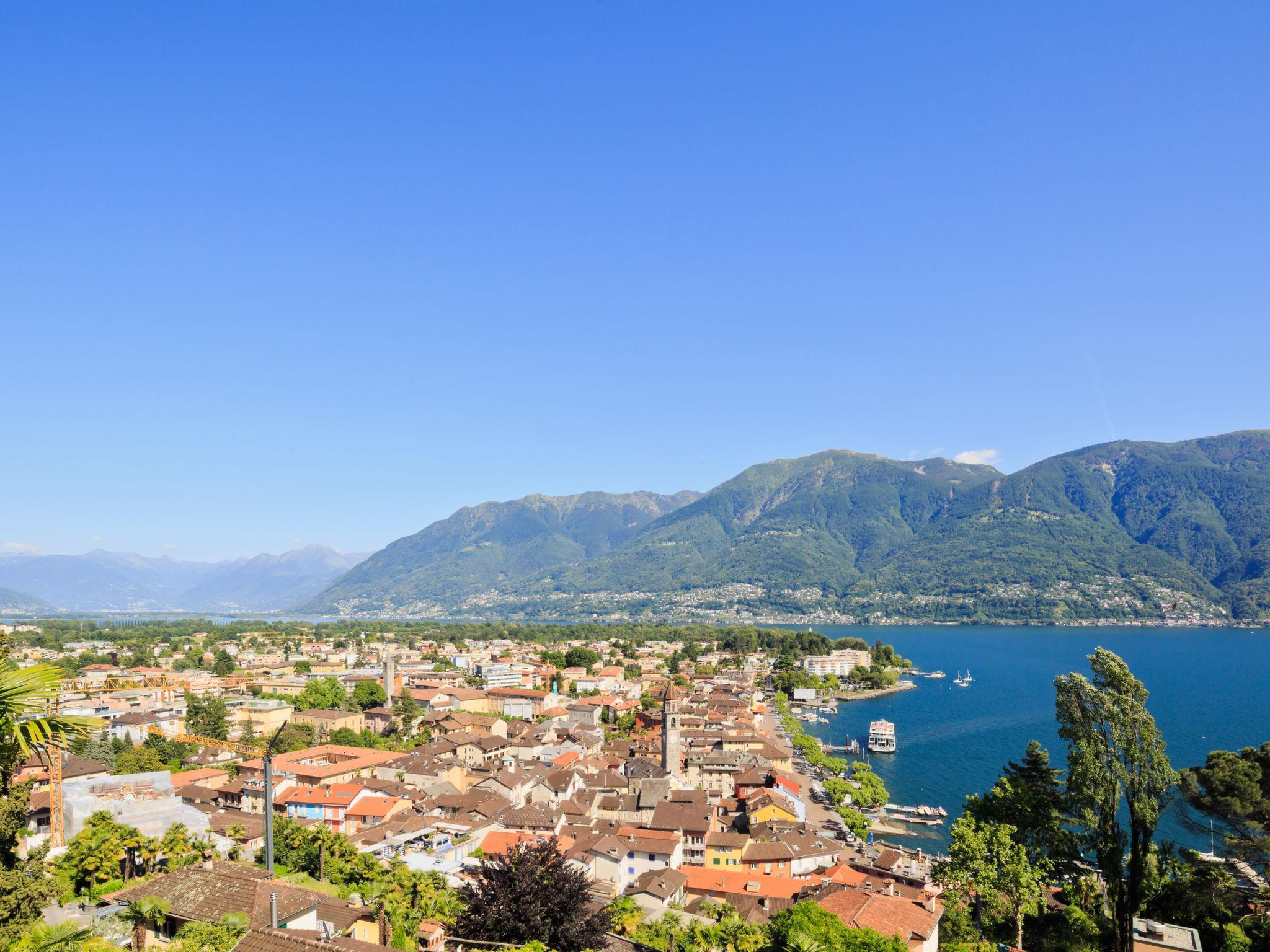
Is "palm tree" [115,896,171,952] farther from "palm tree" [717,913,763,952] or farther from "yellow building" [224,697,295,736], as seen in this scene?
"yellow building" [224,697,295,736]

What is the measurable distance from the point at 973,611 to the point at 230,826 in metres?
194

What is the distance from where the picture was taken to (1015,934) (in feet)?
72.5

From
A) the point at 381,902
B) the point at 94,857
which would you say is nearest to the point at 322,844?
the point at 94,857

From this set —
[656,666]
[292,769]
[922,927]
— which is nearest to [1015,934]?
[922,927]

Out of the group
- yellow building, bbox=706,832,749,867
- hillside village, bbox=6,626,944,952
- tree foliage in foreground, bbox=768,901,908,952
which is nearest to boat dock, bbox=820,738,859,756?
hillside village, bbox=6,626,944,952

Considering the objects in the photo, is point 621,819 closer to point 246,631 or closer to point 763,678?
point 763,678

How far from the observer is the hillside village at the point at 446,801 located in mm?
19609

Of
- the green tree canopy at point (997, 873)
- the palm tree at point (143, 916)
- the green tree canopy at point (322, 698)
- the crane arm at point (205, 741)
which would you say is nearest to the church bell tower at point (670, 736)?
the green tree canopy at point (997, 873)

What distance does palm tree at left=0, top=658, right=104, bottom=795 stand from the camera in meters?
5.30

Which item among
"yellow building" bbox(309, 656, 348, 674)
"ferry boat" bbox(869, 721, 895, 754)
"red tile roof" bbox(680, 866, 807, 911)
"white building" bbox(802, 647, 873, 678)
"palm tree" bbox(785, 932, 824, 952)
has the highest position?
"palm tree" bbox(785, 932, 824, 952)

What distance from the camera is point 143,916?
14.3m

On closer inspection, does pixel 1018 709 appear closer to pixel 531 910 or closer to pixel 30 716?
pixel 531 910

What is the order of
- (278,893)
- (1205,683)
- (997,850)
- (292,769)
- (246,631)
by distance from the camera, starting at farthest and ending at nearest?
1. (246,631)
2. (1205,683)
3. (292,769)
4. (997,850)
5. (278,893)

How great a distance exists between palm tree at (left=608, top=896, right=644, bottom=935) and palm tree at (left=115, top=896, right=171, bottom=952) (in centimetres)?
1030
